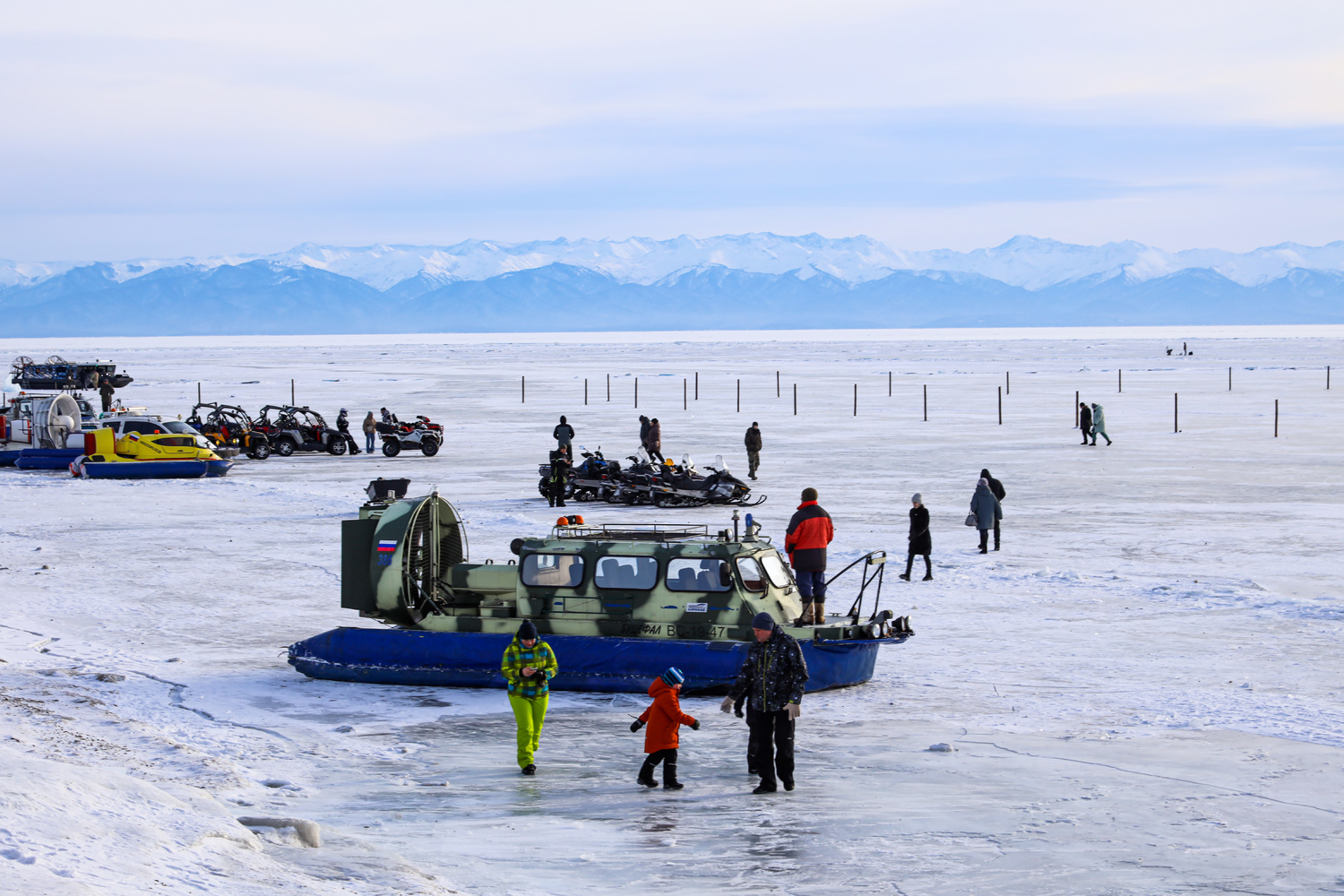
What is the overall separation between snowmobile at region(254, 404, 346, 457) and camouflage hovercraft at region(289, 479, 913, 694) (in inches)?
898

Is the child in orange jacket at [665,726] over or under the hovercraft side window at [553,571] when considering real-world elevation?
under

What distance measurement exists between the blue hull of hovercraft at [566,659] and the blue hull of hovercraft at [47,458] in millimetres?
22476

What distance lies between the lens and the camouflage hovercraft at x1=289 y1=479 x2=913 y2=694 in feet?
41.2

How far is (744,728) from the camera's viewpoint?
1157 centimetres

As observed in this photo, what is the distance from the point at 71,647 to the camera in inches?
556

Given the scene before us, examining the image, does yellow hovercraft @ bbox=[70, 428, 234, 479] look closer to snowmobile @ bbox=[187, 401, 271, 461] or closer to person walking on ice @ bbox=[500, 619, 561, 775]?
snowmobile @ bbox=[187, 401, 271, 461]

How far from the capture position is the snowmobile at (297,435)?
35688 mm

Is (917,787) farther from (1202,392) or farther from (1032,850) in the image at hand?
(1202,392)

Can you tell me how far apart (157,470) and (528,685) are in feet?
75.4

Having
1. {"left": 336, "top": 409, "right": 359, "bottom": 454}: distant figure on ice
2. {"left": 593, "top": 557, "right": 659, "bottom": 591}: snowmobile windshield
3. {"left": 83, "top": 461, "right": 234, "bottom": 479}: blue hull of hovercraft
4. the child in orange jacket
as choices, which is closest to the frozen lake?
the child in orange jacket

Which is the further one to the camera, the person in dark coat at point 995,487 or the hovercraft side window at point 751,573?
the person in dark coat at point 995,487

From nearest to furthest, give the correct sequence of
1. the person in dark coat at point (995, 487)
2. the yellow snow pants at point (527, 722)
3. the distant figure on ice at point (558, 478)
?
the yellow snow pants at point (527, 722), the person in dark coat at point (995, 487), the distant figure on ice at point (558, 478)

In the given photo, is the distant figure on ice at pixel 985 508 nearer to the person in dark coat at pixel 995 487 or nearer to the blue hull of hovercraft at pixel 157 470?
the person in dark coat at pixel 995 487

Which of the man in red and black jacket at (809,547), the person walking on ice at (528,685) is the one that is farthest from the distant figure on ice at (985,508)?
the person walking on ice at (528,685)
